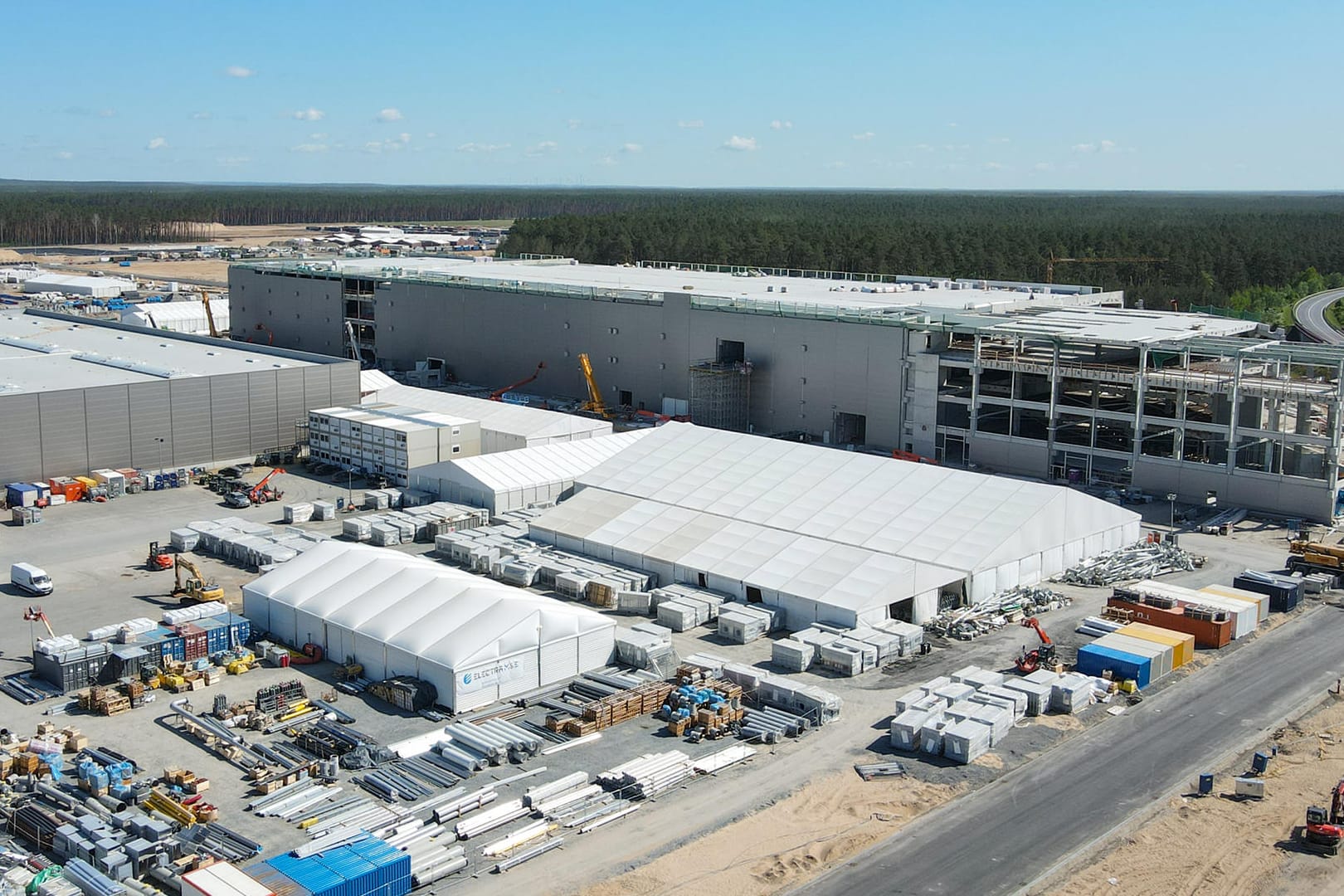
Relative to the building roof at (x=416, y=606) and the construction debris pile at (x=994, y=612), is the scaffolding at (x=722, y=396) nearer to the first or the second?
the construction debris pile at (x=994, y=612)

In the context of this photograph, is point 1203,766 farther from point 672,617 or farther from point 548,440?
point 548,440

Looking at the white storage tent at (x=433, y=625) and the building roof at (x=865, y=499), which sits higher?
the building roof at (x=865, y=499)

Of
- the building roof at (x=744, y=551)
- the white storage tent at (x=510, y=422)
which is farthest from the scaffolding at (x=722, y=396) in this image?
the building roof at (x=744, y=551)

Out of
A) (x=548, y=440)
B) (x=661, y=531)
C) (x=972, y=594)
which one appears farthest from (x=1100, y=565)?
(x=548, y=440)

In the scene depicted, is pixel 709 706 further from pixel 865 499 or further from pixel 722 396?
pixel 722 396

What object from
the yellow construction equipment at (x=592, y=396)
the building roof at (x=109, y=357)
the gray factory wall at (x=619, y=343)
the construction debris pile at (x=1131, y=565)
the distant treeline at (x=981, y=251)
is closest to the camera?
the construction debris pile at (x=1131, y=565)

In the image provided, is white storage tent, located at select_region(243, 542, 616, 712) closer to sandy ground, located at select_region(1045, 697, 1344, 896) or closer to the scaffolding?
sandy ground, located at select_region(1045, 697, 1344, 896)
